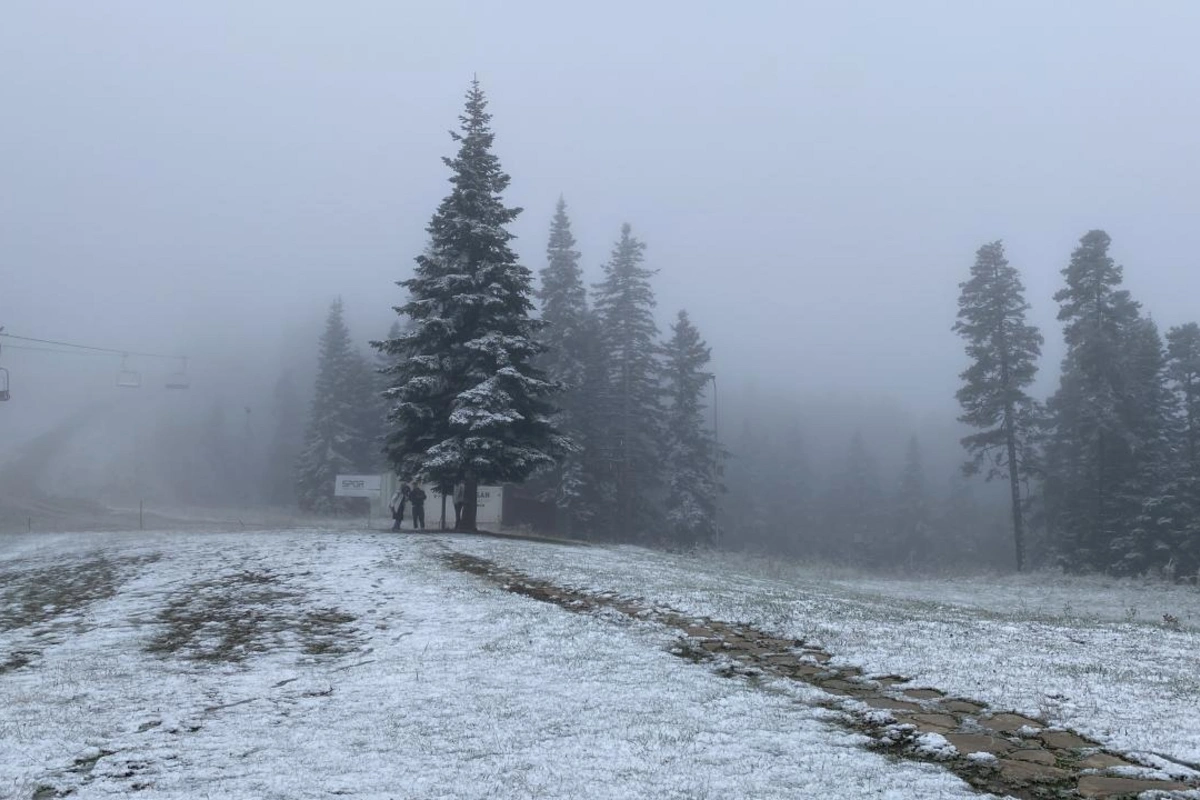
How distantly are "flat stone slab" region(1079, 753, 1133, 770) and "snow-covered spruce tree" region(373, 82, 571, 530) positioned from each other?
21495 mm

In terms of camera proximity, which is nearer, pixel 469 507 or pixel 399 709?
pixel 399 709

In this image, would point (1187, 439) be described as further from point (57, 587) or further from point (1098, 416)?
point (57, 587)

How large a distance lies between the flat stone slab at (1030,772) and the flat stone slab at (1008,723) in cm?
79

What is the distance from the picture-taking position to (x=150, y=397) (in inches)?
6245

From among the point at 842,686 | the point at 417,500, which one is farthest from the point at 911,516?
the point at 842,686

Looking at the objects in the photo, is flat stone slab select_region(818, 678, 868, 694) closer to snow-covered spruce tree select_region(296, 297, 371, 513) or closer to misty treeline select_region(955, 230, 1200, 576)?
misty treeline select_region(955, 230, 1200, 576)

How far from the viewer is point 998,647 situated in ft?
30.6

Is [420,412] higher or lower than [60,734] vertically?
higher

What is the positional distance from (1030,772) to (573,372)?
39702 millimetres

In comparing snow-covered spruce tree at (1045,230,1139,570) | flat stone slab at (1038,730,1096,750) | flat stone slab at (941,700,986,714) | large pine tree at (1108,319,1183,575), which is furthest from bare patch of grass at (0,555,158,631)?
large pine tree at (1108,319,1183,575)

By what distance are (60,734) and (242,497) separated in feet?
376

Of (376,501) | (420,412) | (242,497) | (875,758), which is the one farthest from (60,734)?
(242,497)

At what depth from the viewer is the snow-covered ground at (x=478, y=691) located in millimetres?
5332

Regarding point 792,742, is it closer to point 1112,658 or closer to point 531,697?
point 531,697
